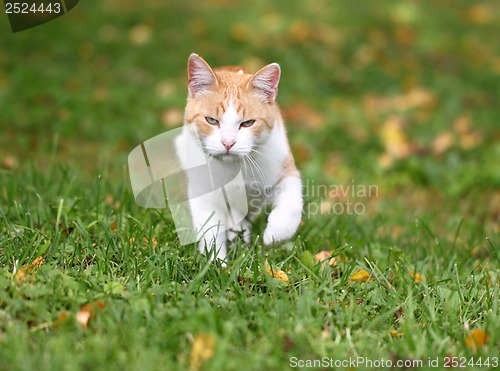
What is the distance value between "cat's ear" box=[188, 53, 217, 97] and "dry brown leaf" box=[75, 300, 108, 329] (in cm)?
119

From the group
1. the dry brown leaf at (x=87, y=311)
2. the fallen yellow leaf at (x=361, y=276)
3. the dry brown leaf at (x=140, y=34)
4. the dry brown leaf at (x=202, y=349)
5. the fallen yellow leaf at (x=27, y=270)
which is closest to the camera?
the dry brown leaf at (x=202, y=349)

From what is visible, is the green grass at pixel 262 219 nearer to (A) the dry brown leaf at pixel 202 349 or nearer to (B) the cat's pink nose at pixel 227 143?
(A) the dry brown leaf at pixel 202 349

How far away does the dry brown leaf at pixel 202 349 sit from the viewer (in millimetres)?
2098

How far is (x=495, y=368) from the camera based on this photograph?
2232mm

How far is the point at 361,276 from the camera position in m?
2.89

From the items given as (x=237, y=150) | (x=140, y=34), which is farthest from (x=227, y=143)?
(x=140, y=34)

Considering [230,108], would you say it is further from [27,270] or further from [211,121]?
[27,270]

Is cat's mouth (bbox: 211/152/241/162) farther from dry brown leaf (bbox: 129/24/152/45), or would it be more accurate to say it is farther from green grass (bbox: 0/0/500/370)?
dry brown leaf (bbox: 129/24/152/45)

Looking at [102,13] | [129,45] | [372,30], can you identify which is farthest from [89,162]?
[372,30]

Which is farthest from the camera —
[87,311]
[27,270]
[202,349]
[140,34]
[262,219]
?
[140,34]

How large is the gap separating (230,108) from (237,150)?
21 cm

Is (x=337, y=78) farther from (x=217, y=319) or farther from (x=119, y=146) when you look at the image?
(x=217, y=319)

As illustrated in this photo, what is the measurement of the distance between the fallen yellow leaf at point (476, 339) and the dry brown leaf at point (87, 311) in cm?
140

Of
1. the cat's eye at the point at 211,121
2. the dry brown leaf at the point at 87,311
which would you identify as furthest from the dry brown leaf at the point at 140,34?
the dry brown leaf at the point at 87,311
